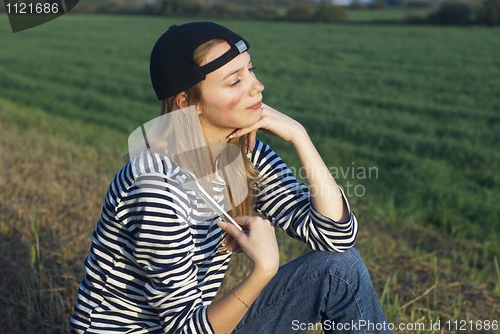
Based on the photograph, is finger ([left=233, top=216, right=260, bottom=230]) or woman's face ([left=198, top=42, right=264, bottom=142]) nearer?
finger ([left=233, top=216, right=260, bottom=230])

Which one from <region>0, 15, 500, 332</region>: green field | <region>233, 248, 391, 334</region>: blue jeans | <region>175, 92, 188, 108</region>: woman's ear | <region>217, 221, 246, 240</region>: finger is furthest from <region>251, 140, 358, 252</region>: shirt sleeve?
<region>0, 15, 500, 332</region>: green field

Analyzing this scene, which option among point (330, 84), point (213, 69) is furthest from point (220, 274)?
point (330, 84)

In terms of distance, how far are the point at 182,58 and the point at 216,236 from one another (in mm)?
608

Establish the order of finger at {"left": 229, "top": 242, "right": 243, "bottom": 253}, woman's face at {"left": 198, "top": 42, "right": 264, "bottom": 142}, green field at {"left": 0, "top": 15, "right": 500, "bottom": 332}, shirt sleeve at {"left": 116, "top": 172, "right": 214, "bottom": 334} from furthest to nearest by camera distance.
A: green field at {"left": 0, "top": 15, "right": 500, "bottom": 332}
woman's face at {"left": 198, "top": 42, "right": 264, "bottom": 142}
finger at {"left": 229, "top": 242, "right": 243, "bottom": 253}
shirt sleeve at {"left": 116, "top": 172, "right": 214, "bottom": 334}

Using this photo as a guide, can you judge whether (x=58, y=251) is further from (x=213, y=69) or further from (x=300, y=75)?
(x=300, y=75)

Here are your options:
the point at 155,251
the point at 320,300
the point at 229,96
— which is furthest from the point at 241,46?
the point at 320,300

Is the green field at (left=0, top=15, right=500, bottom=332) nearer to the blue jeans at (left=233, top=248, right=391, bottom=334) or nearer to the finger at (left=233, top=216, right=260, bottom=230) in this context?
the blue jeans at (left=233, top=248, right=391, bottom=334)

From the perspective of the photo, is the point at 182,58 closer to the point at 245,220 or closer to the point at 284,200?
the point at 245,220

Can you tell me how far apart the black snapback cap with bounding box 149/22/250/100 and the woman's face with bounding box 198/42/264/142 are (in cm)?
3

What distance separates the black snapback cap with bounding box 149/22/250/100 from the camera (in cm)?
203

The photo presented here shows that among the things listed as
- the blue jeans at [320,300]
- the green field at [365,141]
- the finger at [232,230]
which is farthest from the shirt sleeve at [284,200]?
the green field at [365,141]

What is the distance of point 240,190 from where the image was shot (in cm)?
227

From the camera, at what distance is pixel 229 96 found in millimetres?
2150

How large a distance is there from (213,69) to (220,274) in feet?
2.36
